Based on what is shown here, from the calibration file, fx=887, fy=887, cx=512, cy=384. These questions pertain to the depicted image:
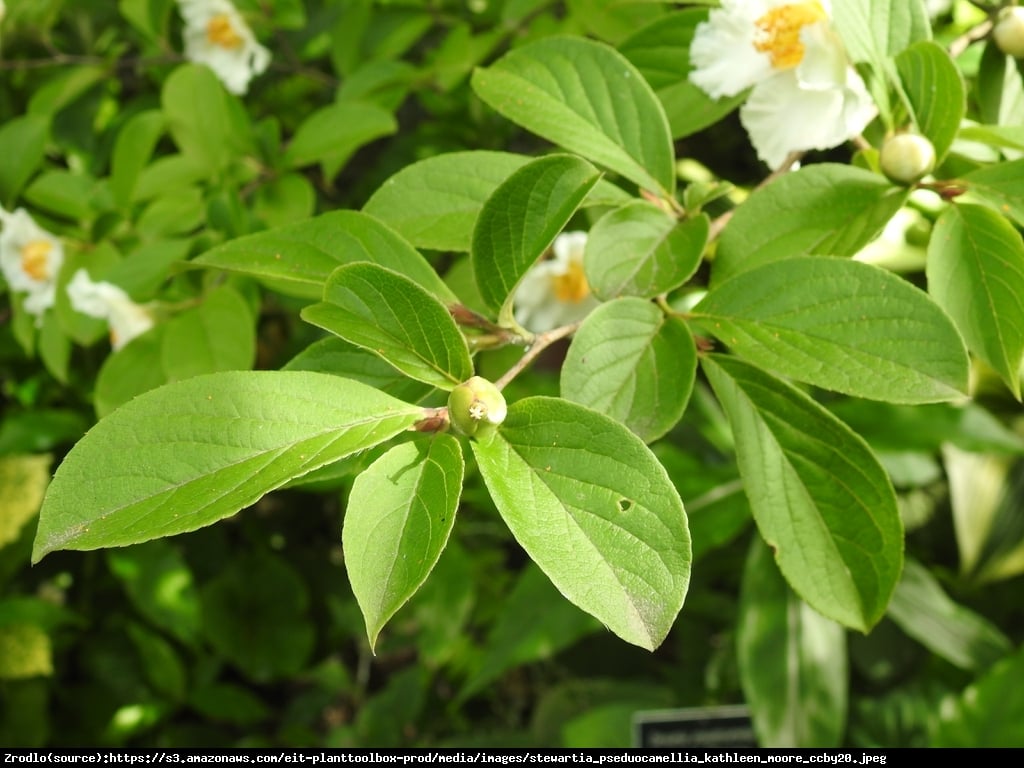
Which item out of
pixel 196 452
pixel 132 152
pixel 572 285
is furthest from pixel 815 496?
pixel 132 152

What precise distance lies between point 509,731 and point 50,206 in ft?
2.99

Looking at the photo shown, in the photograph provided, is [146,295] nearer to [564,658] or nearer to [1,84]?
[1,84]

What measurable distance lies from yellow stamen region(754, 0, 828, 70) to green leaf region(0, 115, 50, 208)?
665 millimetres

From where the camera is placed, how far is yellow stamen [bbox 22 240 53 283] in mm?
850

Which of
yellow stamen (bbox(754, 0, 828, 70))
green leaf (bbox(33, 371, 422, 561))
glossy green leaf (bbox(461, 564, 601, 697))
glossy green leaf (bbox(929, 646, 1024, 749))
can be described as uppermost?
yellow stamen (bbox(754, 0, 828, 70))

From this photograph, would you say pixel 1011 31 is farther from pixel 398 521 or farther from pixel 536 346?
pixel 398 521

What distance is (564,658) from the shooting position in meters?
1.45

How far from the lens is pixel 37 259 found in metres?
0.85

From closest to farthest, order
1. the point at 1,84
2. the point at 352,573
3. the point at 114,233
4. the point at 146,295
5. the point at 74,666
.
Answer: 1. the point at 352,573
2. the point at 146,295
3. the point at 114,233
4. the point at 1,84
5. the point at 74,666

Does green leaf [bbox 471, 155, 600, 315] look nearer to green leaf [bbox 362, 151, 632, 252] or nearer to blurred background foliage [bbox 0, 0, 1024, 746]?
green leaf [bbox 362, 151, 632, 252]

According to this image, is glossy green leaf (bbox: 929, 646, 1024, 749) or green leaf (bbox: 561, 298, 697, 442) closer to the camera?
green leaf (bbox: 561, 298, 697, 442)

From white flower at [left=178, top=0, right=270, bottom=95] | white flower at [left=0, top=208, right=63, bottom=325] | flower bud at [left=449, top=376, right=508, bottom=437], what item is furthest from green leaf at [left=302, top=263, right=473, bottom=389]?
white flower at [left=178, top=0, right=270, bottom=95]

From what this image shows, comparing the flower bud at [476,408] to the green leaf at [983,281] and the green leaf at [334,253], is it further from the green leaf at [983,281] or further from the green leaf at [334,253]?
the green leaf at [983,281]

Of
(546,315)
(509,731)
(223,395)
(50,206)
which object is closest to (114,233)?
(50,206)
